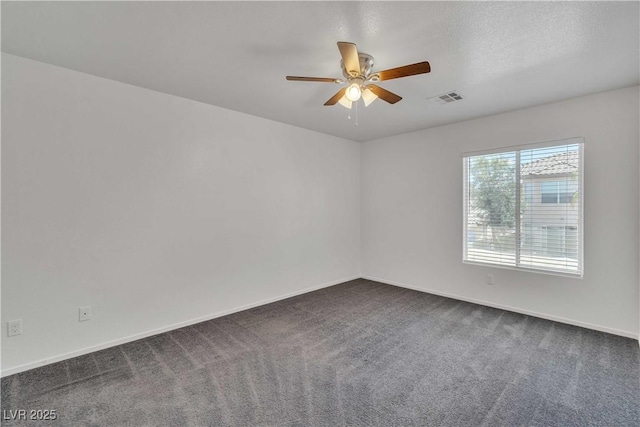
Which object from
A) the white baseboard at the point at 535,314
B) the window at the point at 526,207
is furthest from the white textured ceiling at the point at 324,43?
the white baseboard at the point at 535,314

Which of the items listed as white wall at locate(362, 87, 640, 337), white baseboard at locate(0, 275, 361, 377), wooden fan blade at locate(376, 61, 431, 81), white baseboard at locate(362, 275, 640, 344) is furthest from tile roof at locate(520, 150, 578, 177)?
white baseboard at locate(0, 275, 361, 377)

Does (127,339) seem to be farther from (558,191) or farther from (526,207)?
(558,191)

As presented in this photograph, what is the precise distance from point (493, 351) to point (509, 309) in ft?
4.26

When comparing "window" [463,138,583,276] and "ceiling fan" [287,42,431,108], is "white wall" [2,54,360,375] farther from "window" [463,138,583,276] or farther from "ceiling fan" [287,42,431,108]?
"window" [463,138,583,276]

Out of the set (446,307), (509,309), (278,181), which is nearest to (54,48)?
(278,181)

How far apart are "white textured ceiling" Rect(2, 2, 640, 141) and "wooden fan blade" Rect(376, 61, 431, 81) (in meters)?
0.29

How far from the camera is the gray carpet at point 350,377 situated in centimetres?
184

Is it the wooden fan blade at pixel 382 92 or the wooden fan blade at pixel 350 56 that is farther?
the wooden fan blade at pixel 382 92

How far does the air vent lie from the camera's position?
307cm

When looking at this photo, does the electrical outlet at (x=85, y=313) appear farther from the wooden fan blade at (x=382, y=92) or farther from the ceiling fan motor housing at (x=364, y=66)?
the wooden fan blade at (x=382, y=92)

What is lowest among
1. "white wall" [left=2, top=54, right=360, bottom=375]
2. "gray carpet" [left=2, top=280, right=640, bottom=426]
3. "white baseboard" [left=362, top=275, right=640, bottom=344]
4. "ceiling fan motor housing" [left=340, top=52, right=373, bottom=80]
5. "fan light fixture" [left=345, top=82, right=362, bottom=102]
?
"gray carpet" [left=2, top=280, right=640, bottom=426]

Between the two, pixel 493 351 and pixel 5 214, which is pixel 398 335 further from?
pixel 5 214

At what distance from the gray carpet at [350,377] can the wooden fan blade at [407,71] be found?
7.36 feet

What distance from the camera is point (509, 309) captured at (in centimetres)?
364
